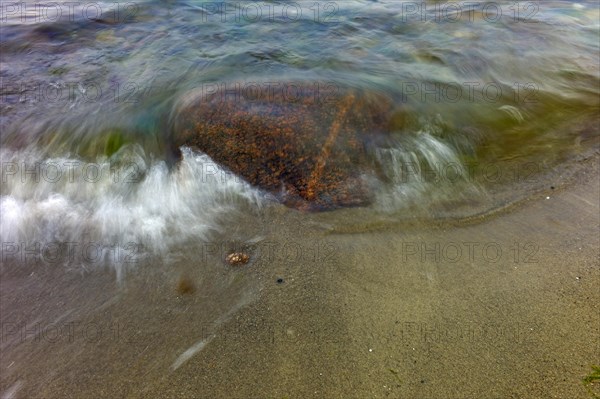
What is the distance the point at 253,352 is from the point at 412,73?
5.66m

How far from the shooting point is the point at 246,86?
5789mm

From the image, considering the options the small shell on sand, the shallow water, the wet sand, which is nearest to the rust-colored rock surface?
the shallow water

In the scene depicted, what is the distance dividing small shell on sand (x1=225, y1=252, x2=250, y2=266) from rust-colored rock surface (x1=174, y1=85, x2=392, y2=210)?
0.89 m

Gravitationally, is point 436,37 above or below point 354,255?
above

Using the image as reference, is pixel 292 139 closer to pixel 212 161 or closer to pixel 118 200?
pixel 212 161

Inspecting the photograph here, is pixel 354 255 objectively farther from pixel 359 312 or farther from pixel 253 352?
pixel 253 352

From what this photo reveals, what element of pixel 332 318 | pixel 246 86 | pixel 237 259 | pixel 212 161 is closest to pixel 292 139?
pixel 212 161

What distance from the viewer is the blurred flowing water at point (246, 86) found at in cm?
459

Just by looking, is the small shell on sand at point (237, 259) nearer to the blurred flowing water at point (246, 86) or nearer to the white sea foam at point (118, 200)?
the blurred flowing water at point (246, 86)

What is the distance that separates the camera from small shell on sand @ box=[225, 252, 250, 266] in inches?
154

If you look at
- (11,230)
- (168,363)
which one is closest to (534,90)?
(168,363)

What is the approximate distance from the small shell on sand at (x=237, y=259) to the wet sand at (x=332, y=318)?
0.27ft

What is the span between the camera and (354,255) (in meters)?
3.96

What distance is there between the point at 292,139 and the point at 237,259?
174 centimetres
